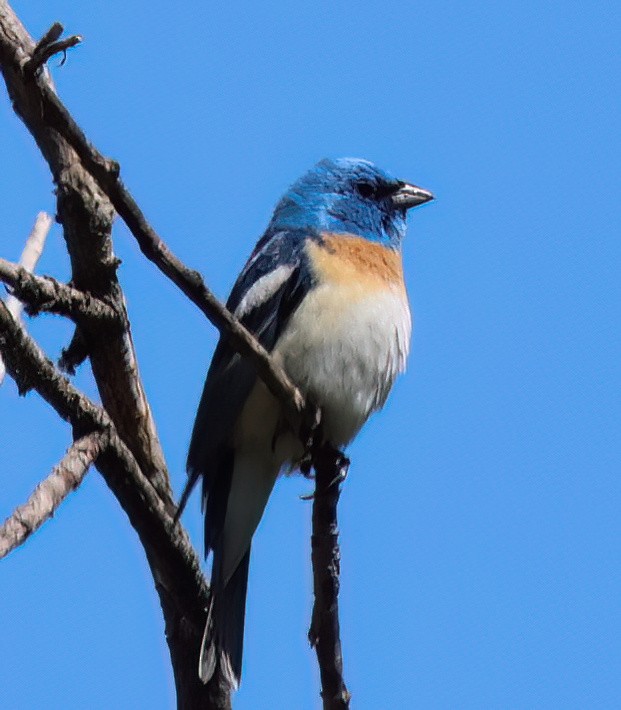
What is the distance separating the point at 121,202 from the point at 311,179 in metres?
3.18

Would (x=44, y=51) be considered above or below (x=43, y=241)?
below

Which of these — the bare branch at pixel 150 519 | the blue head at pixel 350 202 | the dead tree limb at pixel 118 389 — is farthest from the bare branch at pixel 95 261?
the blue head at pixel 350 202

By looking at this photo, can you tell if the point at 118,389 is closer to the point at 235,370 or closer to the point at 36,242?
the point at 235,370

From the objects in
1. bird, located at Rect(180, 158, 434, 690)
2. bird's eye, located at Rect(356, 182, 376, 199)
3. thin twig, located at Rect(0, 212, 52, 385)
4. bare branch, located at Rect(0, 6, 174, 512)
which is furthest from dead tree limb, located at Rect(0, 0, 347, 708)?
bird's eye, located at Rect(356, 182, 376, 199)

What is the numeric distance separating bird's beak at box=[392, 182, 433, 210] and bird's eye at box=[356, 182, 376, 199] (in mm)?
127

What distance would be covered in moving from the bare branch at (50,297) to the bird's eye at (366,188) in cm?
210

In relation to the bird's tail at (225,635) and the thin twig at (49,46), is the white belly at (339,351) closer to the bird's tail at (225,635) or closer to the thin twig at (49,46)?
the bird's tail at (225,635)

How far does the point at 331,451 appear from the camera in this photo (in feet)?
18.4

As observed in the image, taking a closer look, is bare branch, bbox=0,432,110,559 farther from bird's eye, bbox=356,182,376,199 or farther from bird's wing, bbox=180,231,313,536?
bird's eye, bbox=356,182,376,199

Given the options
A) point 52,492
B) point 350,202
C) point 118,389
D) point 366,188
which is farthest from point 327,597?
point 366,188

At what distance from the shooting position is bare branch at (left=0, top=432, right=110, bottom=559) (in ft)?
13.8

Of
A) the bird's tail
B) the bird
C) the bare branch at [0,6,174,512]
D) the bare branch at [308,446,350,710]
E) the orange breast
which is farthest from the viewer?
the orange breast

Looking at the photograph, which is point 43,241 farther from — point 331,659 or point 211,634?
point 331,659

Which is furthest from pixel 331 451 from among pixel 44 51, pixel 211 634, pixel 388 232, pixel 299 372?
pixel 44 51
